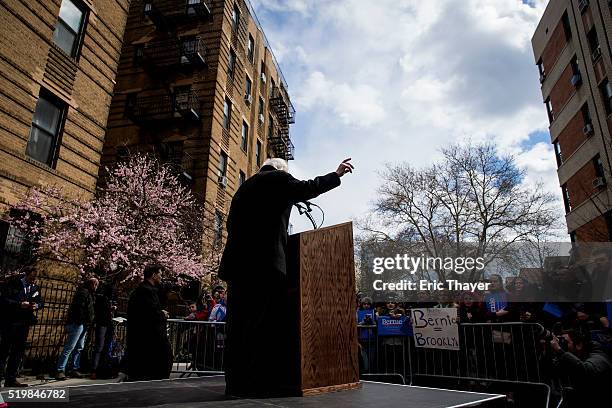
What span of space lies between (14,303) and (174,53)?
54.6 feet

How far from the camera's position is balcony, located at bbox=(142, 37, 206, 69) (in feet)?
65.0

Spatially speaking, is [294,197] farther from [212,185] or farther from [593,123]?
[593,123]

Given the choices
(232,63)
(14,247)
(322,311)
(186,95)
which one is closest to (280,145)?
(232,63)

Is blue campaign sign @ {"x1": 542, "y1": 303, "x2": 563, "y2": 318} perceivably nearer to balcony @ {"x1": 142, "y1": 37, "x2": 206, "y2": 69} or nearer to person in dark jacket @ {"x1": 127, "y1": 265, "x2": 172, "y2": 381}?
person in dark jacket @ {"x1": 127, "y1": 265, "x2": 172, "y2": 381}

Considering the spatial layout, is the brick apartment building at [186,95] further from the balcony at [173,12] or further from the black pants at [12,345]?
the black pants at [12,345]

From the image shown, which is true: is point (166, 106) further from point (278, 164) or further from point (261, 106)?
point (278, 164)

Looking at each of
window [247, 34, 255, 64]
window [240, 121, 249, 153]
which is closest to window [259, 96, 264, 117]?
window [247, 34, 255, 64]

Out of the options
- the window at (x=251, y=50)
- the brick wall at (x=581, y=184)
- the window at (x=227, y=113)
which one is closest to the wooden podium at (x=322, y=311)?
the window at (x=227, y=113)

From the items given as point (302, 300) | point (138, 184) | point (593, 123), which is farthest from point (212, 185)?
point (593, 123)

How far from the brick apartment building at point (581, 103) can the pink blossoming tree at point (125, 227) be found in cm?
1909

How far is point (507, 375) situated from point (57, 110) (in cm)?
1315

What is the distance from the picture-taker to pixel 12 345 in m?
7.24

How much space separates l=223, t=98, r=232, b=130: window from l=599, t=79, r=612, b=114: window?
20.3 metres

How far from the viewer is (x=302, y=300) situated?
315 cm
